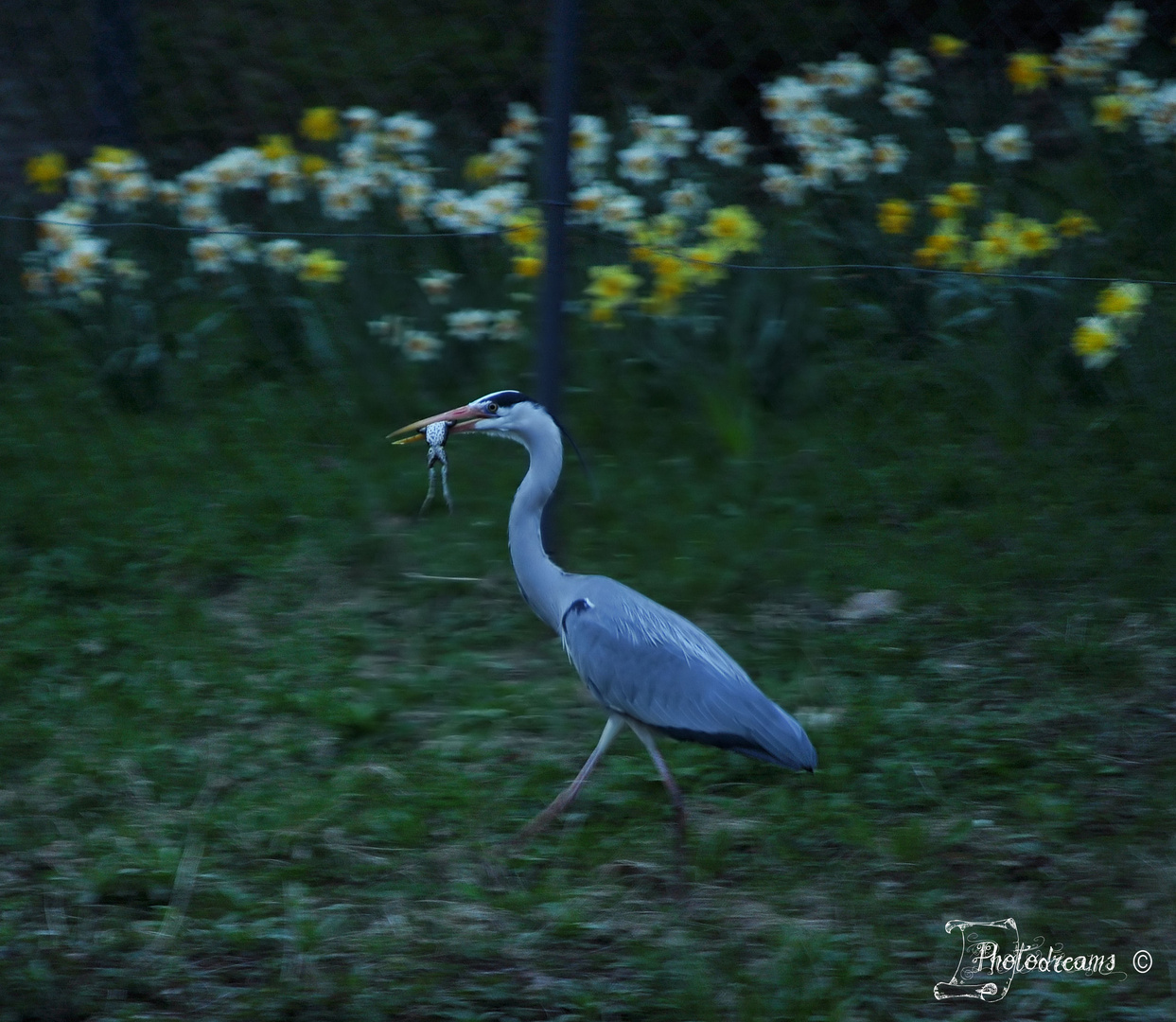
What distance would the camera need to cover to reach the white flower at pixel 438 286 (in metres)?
4.92

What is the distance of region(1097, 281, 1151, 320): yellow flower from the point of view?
4.39m

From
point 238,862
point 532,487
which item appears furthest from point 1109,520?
point 238,862

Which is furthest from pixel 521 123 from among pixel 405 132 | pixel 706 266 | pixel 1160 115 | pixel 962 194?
pixel 1160 115

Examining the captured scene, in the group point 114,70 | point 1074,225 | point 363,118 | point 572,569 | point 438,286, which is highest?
point 114,70

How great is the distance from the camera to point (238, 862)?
324 cm

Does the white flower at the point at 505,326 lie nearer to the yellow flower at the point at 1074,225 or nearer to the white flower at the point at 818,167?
the white flower at the point at 818,167

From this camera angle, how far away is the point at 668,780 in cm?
333


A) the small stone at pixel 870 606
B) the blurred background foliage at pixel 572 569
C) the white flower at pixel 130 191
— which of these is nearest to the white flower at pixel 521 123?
the blurred background foliage at pixel 572 569

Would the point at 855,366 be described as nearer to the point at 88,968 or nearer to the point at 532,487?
the point at 532,487

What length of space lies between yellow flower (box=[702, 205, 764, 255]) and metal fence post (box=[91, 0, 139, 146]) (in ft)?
6.99

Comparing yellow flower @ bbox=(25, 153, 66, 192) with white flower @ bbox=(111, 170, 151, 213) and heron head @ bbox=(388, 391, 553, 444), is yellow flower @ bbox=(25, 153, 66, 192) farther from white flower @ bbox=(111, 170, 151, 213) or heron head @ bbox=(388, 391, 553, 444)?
heron head @ bbox=(388, 391, 553, 444)

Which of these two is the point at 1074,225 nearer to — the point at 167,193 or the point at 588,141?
the point at 588,141

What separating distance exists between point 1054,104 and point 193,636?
143 inches

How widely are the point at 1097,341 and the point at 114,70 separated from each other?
135 inches
